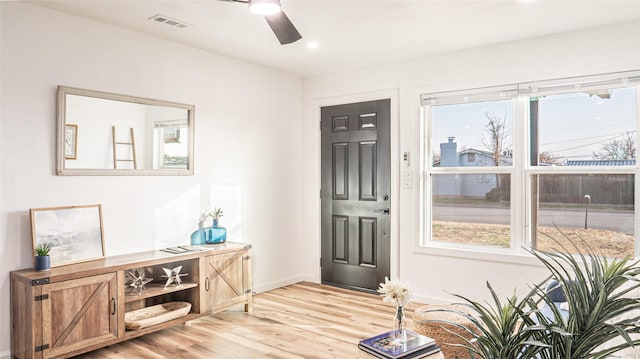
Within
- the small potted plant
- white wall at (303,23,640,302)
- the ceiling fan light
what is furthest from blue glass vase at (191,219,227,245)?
the ceiling fan light

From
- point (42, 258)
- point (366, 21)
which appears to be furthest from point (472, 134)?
point (42, 258)

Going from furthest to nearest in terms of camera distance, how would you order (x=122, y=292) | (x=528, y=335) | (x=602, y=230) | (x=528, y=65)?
(x=528, y=65), (x=602, y=230), (x=122, y=292), (x=528, y=335)

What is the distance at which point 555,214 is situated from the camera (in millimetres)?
3885

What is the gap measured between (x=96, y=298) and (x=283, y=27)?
91.9 inches

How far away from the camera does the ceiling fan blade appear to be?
2172mm

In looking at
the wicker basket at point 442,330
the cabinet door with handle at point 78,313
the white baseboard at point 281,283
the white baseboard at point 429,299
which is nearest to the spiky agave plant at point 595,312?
the wicker basket at point 442,330

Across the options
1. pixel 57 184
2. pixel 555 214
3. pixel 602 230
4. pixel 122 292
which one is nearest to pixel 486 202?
pixel 555 214

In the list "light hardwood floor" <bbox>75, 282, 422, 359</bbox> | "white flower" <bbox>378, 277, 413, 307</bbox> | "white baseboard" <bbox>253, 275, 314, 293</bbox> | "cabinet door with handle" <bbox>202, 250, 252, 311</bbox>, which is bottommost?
"light hardwood floor" <bbox>75, 282, 422, 359</bbox>

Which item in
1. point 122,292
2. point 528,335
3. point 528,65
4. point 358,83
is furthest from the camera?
point 358,83

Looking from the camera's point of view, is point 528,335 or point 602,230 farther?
point 602,230

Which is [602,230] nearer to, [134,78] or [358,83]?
[358,83]

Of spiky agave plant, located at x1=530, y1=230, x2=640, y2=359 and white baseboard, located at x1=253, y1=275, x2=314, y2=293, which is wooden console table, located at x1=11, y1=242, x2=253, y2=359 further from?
spiky agave plant, located at x1=530, y1=230, x2=640, y2=359

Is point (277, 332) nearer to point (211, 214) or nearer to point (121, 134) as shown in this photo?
point (211, 214)

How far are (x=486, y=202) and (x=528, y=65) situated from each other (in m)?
1.35
